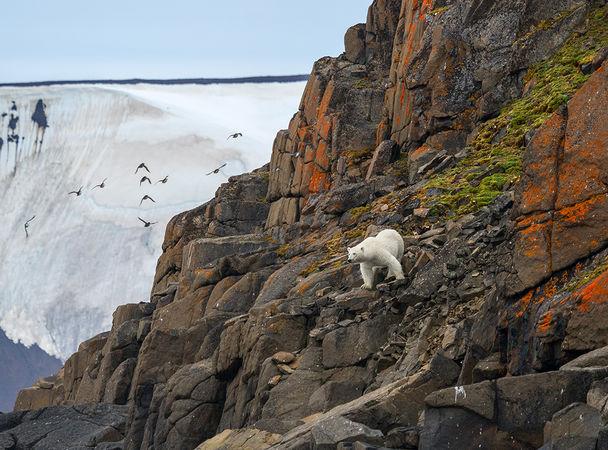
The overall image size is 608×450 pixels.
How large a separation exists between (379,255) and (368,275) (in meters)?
0.93

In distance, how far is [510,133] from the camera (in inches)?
1766

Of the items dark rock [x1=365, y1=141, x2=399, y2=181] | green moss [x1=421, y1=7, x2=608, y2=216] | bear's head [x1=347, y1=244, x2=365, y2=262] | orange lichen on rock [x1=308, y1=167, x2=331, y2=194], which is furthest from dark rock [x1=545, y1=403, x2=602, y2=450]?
orange lichen on rock [x1=308, y1=167, x2=331, y2=194]

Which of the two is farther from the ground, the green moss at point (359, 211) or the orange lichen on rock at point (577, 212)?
the orange lichen on rock at point (577, 212)

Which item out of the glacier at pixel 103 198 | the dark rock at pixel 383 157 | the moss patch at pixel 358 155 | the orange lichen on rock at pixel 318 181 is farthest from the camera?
A: the glacier at pixel 103 198

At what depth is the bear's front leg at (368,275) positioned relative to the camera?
36.5m

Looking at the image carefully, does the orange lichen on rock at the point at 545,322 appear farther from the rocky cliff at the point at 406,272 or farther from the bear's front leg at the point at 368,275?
the bear's front leg at the point at 368,275

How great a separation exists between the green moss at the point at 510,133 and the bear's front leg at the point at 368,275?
3891 millimetres

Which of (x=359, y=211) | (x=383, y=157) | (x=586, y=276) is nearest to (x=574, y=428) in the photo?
(x=586, y=276)

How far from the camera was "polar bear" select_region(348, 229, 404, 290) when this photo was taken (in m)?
35.8

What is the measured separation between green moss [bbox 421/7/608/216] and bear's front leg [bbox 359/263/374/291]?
3891 mm

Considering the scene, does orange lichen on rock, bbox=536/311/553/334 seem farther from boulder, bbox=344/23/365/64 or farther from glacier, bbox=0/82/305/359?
glacier, bbox=0/82/305/359

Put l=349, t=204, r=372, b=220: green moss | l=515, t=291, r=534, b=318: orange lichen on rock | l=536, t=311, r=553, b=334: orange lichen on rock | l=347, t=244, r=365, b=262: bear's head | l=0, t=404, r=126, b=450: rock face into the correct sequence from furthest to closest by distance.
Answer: l=0, t=404, r=126, b=450: rock face < l=349, t=204, r=372, b=220: green moss < l=347, t=244, r=365, b=262: bear's head < l=515, t=291, r=534, b=318: orange lichen on rock < l=536, t=311, r=553, b=334: orange lichen on rock

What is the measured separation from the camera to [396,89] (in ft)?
182

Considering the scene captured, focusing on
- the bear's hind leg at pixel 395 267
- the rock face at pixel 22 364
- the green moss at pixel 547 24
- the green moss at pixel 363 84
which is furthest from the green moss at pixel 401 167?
the rock face at pixel 22 364
